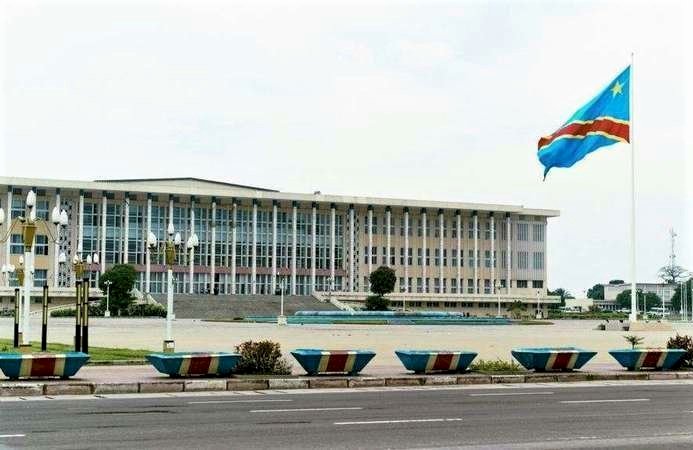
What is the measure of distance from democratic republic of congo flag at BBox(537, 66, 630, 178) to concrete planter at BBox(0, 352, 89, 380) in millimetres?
19580

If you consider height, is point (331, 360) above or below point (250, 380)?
above

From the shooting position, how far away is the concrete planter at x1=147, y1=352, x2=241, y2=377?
21078mm

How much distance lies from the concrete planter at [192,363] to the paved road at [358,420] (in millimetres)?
2100

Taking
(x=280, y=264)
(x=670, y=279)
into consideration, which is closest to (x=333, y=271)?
(x=280, y=264)

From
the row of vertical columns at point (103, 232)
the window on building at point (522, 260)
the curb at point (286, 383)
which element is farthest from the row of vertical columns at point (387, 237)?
the curb at point (286, 383)

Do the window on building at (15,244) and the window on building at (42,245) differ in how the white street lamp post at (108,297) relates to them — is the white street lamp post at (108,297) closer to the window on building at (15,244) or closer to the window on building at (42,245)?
the window on building at (42,245)

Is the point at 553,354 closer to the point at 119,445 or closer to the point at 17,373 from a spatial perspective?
the point at 17,373

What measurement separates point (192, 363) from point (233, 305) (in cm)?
7554

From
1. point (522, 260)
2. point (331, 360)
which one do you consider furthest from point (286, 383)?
point (522, 260)

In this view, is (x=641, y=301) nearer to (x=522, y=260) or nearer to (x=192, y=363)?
(x=522, y=260)

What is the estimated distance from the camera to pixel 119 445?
1148 cm

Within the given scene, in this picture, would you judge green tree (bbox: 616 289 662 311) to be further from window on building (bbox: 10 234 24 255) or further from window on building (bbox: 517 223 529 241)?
window on building (bbox: 10 234 24 255)

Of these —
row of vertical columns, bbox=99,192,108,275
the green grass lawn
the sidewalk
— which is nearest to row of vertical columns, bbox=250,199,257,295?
row of vertical columns, bbox=99,192,108,275

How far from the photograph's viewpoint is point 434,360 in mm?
23594
